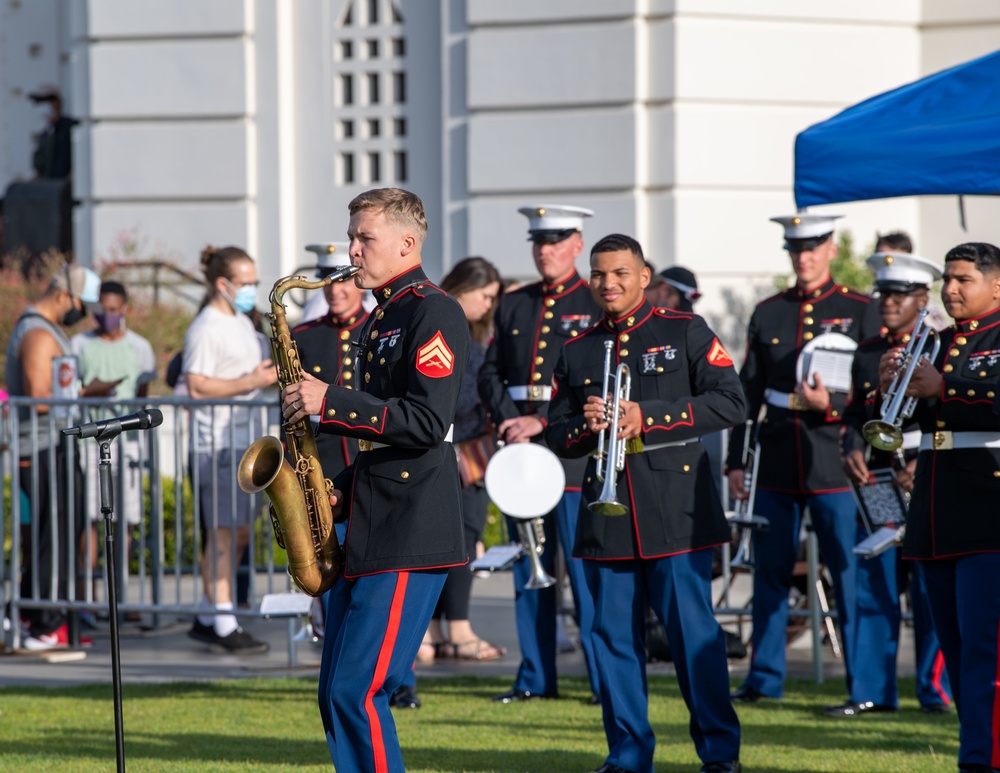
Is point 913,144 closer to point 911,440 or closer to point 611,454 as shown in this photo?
point 611,454

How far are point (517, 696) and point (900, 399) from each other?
2847 millimetres

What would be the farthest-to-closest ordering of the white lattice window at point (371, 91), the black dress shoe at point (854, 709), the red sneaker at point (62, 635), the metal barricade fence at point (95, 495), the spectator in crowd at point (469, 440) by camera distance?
the white lattice window at point (371, 91)
the red sneaker at point (62, 635)
the metal barricade fence at point (95, 495)
the spectator in crowd at point (469, 440)
the black dress shoe at point (854, 709)

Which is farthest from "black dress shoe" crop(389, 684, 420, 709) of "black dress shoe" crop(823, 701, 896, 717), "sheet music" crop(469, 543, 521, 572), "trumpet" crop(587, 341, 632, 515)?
"trumpet" crop(587, 341, 632, 515)

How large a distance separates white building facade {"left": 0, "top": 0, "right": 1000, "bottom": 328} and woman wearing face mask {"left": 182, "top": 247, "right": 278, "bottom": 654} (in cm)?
443

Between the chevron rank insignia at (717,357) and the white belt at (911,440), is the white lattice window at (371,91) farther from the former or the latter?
the chevron rank insignia at (717,357)

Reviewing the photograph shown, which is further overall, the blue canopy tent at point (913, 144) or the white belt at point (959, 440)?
the blue canopy tent at point (913, 144)

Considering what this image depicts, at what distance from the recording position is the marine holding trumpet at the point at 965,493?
6180 millimetres

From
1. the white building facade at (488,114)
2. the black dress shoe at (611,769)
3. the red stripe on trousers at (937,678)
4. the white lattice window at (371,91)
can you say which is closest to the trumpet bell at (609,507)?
the black dress shoe at (611,769)

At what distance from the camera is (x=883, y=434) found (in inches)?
255

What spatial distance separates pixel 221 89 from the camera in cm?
1488

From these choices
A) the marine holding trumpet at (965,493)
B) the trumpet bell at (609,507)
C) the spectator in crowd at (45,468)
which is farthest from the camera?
the spectator in crowd at (45,468)

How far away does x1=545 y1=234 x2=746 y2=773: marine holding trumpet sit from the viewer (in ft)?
21.3

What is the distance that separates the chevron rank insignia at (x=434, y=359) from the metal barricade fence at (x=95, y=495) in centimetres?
403

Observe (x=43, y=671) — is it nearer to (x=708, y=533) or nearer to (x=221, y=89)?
(x=708, y=533)
